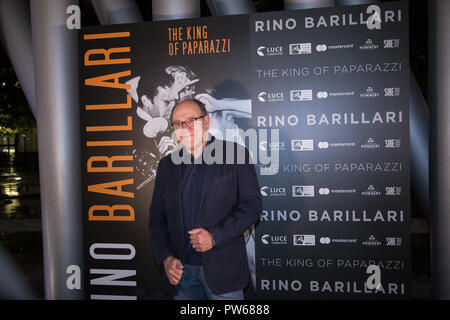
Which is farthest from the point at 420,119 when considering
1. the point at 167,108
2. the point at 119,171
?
the point at 119,171

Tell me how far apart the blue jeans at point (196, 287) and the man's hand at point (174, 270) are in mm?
49

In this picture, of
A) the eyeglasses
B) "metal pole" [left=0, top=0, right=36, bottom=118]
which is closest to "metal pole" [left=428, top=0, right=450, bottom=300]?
the eyeglasses

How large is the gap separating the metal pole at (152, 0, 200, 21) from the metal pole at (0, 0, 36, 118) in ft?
5.26

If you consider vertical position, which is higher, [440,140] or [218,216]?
[440,140]

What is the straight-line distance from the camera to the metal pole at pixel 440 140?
134 inches

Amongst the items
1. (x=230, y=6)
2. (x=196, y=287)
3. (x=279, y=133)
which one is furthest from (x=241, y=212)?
(x=230, y=6)

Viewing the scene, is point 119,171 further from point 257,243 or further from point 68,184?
point 257,243

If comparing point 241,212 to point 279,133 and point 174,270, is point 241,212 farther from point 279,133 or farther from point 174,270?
point 279,133

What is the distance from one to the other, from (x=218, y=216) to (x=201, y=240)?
1.02ft

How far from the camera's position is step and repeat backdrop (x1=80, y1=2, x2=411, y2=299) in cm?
346

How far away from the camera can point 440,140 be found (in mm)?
3457

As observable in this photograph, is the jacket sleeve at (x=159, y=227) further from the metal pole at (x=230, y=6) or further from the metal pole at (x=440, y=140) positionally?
the metal pole at (x=440, y=140)

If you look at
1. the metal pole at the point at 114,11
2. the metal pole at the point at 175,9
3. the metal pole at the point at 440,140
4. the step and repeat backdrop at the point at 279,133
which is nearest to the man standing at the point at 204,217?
the step and repeat backdrop at the point at 279,133

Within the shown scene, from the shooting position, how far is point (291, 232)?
3631 millimetres
